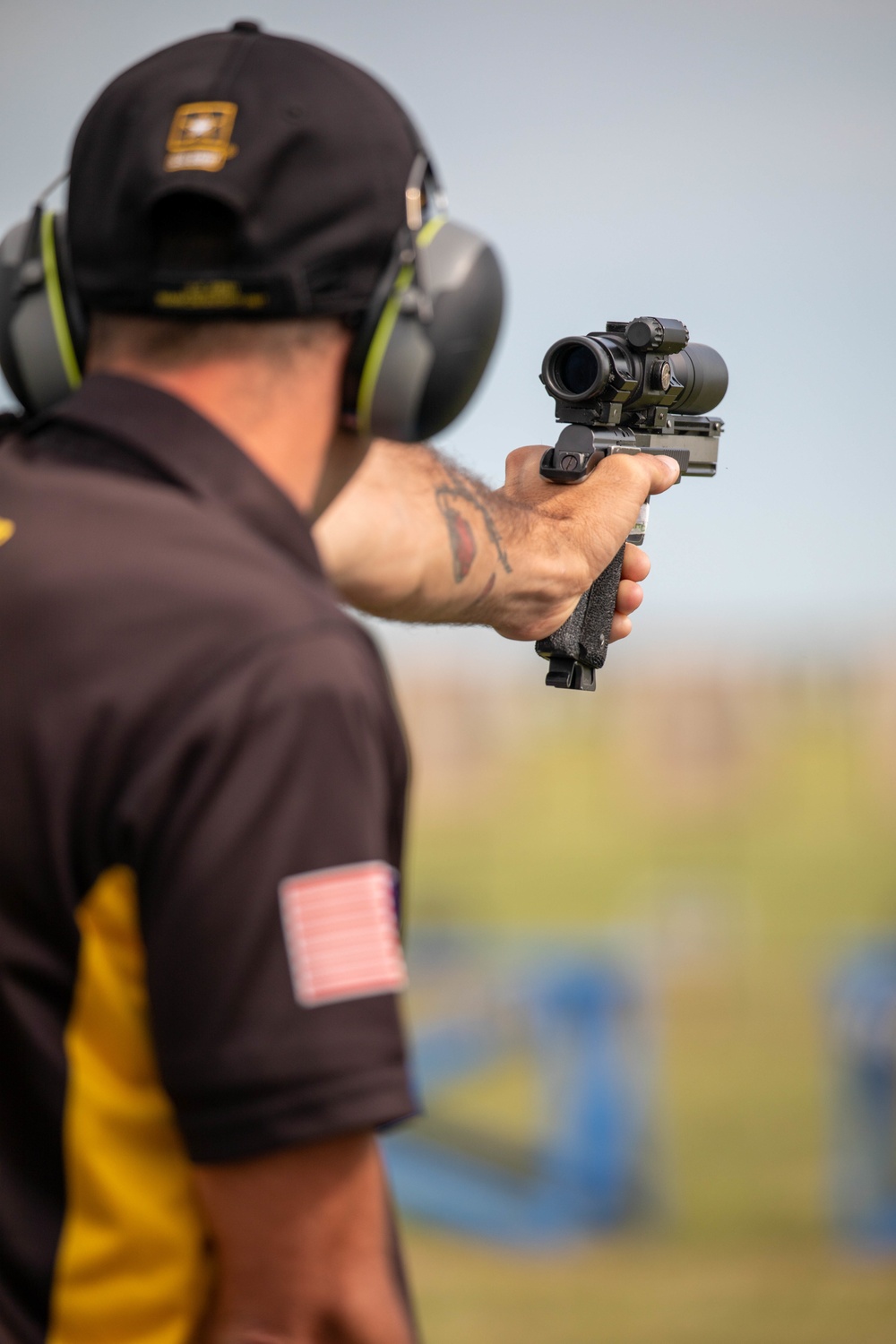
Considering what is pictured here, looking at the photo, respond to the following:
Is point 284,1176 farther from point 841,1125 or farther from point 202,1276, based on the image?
point 841,1125

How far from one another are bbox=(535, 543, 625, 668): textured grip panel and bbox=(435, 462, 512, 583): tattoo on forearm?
1.00 ft

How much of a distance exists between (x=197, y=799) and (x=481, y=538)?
4.90 ft

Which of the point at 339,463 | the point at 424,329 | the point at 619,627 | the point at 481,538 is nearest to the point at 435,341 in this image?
the point at 424,329

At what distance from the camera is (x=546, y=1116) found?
12477mm

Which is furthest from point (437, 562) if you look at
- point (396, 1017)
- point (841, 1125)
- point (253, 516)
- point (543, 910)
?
point (543, 910)

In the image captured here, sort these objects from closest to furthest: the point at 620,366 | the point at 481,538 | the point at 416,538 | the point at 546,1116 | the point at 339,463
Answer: the point at 339,463
the point at 416,538
the point at 481,538
the point at 620,366
the point at 546,1116

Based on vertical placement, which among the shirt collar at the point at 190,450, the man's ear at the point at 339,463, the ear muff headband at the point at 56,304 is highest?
the ear muff headband at the point at 56,304

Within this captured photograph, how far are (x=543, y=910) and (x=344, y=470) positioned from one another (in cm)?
3207

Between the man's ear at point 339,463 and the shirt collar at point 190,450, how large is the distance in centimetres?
9

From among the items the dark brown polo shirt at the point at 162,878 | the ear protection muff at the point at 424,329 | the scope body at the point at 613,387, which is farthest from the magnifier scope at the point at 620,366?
the dark brown polo shirt at the point at 162,878

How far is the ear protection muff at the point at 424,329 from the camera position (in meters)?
1.40

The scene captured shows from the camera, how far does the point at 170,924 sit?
112cm

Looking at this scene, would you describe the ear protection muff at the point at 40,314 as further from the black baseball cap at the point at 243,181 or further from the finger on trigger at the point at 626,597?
the finger on trigger at the point at 626,597

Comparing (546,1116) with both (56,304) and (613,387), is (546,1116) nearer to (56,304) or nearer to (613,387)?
(613,387)
